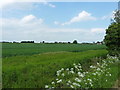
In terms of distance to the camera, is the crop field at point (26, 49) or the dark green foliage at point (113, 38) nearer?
the dark green foliage at point (113, 38)

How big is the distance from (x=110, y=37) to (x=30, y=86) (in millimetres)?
10623

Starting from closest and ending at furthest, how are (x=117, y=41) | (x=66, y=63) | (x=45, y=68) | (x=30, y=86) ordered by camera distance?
(x=30, y=86), (x=45, y=68), (x=66, y=63), (x=117, y=41)

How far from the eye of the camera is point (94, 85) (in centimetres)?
817

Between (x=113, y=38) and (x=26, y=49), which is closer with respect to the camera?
(x=113, y=38)

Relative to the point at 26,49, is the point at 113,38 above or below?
above

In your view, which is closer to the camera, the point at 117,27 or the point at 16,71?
the point at 16,71

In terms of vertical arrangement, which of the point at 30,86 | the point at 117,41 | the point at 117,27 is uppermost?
the point at 117,27

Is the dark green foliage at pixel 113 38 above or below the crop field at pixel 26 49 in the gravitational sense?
above

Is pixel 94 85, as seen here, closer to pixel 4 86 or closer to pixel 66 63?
pixel 4 86

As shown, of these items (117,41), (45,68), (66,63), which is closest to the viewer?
(45,68)

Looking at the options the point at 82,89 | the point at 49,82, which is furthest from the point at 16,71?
the point at 82,89

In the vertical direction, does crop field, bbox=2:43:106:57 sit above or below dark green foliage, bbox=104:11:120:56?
below

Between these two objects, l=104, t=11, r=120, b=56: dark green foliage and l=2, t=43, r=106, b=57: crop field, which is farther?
l=2, t=43, r=106, b=57: crop field

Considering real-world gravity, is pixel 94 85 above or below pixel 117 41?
below
